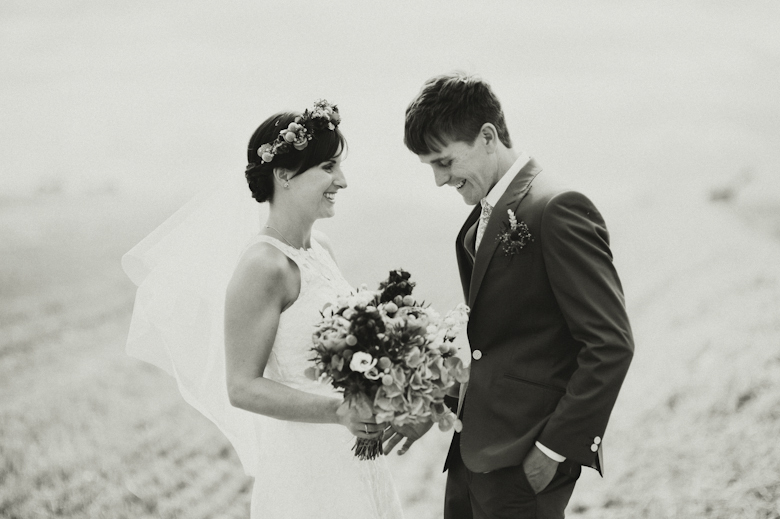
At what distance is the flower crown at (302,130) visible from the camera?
3.01 metres

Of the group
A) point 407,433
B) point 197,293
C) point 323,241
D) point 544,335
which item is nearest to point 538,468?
point 544,335

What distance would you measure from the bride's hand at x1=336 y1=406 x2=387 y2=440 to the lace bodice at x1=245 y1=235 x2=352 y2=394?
0.38 meters

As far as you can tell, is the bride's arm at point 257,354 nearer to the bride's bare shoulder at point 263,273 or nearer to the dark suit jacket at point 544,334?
the bride's bare shoulder at point 263,273

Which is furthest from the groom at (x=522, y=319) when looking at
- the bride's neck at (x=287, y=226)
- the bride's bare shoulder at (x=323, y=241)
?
the bride's bare shoulder at (x=323, y=241)

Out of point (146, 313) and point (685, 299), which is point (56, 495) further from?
Answer: point (685, 299)

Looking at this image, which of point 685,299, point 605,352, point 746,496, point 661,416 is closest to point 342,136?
point 605,352

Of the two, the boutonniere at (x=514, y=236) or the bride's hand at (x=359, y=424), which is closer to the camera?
the bride's hand at (x=359, y=424)

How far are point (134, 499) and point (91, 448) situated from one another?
1.63m

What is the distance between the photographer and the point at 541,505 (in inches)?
103

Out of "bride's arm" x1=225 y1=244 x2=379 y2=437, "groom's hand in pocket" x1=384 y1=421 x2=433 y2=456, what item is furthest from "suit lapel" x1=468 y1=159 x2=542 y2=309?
"bride's arm" x1=225 y1=244 x2=379 y2=437

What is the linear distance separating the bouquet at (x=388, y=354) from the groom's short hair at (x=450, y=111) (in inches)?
29.2

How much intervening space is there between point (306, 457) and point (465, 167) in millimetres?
1615

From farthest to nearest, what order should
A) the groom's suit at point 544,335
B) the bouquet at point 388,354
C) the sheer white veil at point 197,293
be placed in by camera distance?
the sheer white veil at point 197,293
the groom's suit at point 544,335
the bouquet at point 388,354

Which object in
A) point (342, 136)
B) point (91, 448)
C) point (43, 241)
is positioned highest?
point (342, 136)
